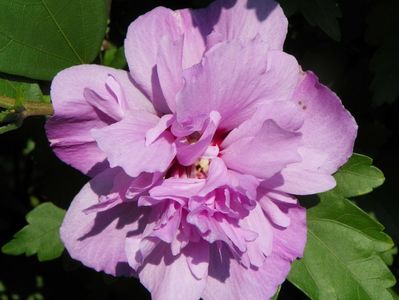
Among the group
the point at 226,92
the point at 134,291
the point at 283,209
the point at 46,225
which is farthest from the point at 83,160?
the point at 134,291

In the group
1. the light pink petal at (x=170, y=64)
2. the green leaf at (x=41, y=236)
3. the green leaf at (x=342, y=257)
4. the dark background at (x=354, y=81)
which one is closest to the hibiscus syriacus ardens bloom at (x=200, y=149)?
the light pink petal at (x=170, y=64)

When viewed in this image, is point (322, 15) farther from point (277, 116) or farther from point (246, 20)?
point (277, 116)

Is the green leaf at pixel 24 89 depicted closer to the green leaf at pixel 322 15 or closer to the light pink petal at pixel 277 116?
the light pink petal at pixel 277 116

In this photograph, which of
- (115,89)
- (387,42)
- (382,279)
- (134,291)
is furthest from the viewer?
(134,291)

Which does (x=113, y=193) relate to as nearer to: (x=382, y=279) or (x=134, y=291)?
(x=382, y=279)

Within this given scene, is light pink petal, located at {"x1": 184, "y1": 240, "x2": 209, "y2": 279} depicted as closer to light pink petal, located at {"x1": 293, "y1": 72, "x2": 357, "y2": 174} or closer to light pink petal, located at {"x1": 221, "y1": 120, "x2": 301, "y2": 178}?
light pink petal, located at {"x1": 221, "y1": 120, "x2": 301, "y2": 178}

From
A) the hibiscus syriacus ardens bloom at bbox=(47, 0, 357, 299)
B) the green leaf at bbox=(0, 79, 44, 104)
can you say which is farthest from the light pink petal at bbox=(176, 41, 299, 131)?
the green leaf at bbox=(0, 79, 44, 104)
